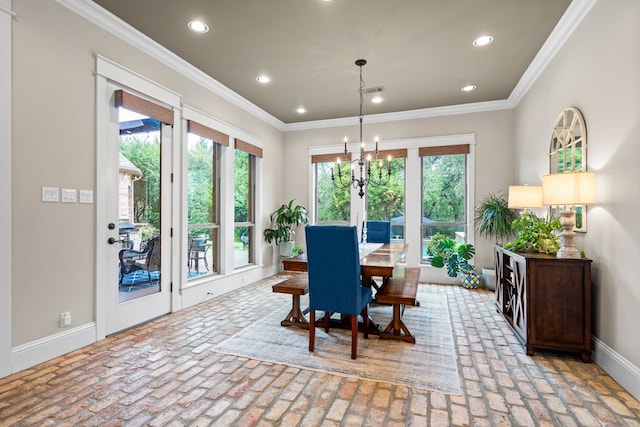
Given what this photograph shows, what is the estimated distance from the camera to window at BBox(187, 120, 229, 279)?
4051 mm

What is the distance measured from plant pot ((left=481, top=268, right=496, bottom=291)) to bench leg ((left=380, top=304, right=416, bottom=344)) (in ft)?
8.47

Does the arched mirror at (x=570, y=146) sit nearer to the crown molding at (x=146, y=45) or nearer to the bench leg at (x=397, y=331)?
the bench leg at (x=397, y=331)

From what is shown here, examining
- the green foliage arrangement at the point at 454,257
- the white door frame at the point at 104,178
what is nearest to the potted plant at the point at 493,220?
the green foliage arrangement at the point at 454,257

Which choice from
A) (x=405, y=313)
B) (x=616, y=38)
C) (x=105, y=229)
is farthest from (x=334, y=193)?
(x=616, y=38)

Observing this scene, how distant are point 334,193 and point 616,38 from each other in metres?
4.35

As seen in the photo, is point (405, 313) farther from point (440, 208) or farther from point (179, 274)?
point (179, 274)

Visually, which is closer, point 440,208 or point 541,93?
point 541,93

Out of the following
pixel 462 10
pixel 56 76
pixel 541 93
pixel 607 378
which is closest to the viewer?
pixel 607 378

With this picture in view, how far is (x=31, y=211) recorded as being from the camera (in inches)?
92.9

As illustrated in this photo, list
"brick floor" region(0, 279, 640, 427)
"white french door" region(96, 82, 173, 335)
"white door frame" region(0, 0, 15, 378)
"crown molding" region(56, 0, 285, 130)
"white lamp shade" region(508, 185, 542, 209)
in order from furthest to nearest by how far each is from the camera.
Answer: "white lamp shade" region(508, 185, 542, 209) < "white french door" region(96, 82, 173, 335) < "crown molding" region(56, 0, 285, 130) < "white door frame" region(0, 0, 15, 378) < "brick floor" region(0, 279, 640, 427)

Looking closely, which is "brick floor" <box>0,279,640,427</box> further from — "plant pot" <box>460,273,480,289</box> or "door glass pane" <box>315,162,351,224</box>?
"door glass pane" <box>315,162,351,224</box>

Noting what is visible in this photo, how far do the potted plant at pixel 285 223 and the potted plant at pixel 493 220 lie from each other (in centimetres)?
294

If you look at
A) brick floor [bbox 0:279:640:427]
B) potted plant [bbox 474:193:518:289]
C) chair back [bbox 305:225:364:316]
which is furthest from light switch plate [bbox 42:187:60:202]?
potted plant [bbox 474:193:518:289]

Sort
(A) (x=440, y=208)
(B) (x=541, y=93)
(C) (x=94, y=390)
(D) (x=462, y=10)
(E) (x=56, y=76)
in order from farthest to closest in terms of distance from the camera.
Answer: (A) (x=440, y=208), (B) (x=541, y=93), (D) (x=462, y=10), (E) (x=56, y=76), (C) (x=94, y=390)
